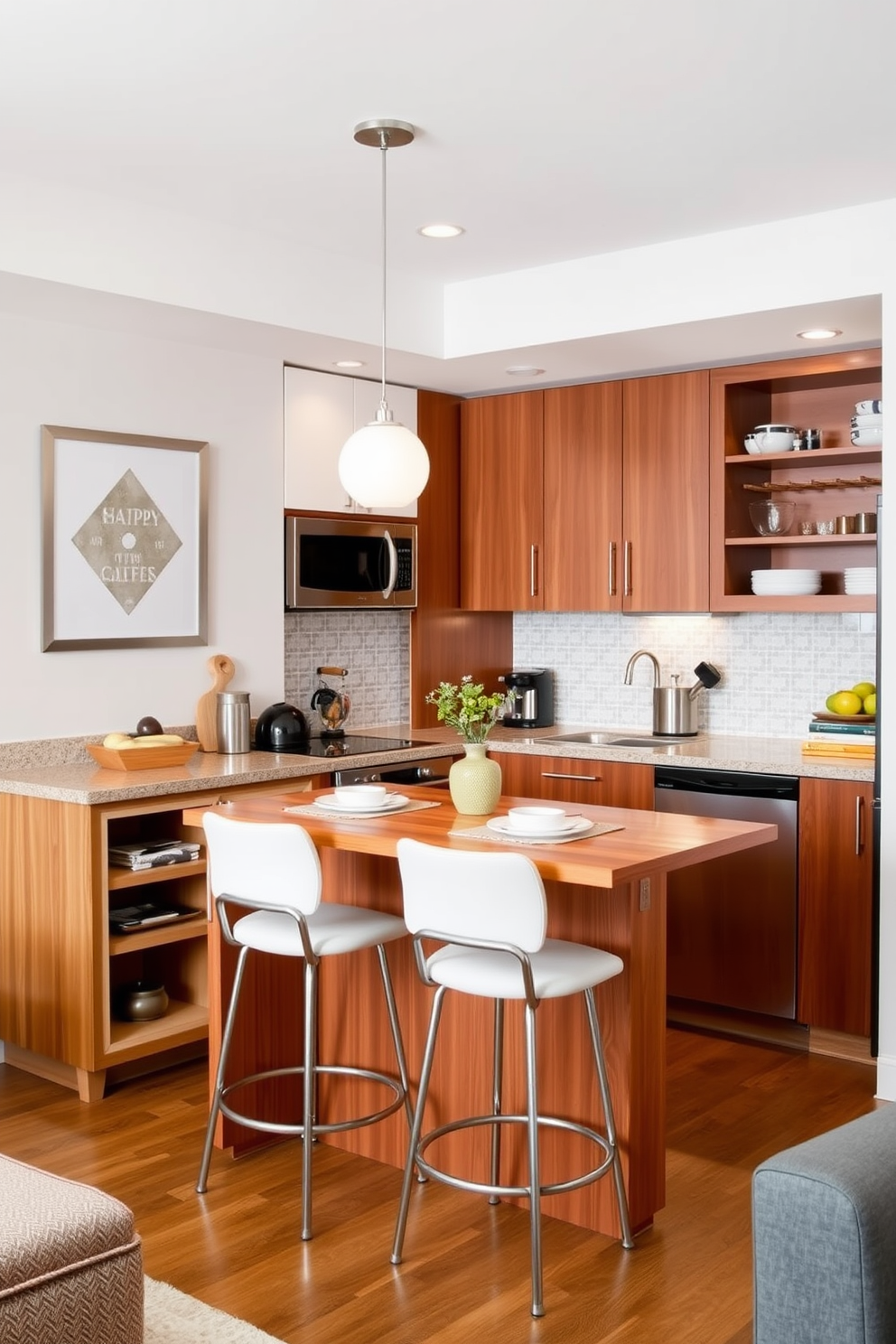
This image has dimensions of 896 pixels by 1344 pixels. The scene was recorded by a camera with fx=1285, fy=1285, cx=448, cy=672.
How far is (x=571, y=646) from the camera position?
19.1 feet

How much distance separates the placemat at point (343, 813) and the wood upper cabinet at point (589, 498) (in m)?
1.94

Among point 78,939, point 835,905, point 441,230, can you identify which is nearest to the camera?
point 78,939

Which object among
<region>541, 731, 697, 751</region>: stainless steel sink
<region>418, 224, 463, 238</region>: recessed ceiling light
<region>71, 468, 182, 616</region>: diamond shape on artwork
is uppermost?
<region>418, 224, 463, 238</region>: recessed ceiling light

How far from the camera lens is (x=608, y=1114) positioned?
9.28ft

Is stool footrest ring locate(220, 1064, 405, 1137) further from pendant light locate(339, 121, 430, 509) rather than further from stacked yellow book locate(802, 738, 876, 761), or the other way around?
stacked yellow book locate(802, 738, 876, 761)

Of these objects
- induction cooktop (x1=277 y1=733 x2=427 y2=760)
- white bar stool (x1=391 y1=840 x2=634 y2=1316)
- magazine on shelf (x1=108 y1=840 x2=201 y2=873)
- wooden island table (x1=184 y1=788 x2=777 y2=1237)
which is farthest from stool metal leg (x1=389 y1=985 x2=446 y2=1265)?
induction cooktop (x1=277 y1=733 x2=427 y2=760)

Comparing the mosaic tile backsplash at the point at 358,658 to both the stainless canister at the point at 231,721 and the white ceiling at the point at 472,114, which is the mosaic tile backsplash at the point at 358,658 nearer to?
the stainless canister at the point at 231,721

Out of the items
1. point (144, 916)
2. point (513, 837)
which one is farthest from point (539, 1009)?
point (144, 916)

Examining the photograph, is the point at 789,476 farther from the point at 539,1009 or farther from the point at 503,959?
the point at 503,959

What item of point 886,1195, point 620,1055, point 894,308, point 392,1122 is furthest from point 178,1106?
point 894,308

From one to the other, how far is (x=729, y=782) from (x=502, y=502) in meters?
1.71

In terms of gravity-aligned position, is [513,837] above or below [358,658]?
below

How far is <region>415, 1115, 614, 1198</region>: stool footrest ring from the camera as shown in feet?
8.85

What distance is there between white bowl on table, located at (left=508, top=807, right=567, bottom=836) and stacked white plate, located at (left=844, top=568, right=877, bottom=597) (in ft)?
6.51
